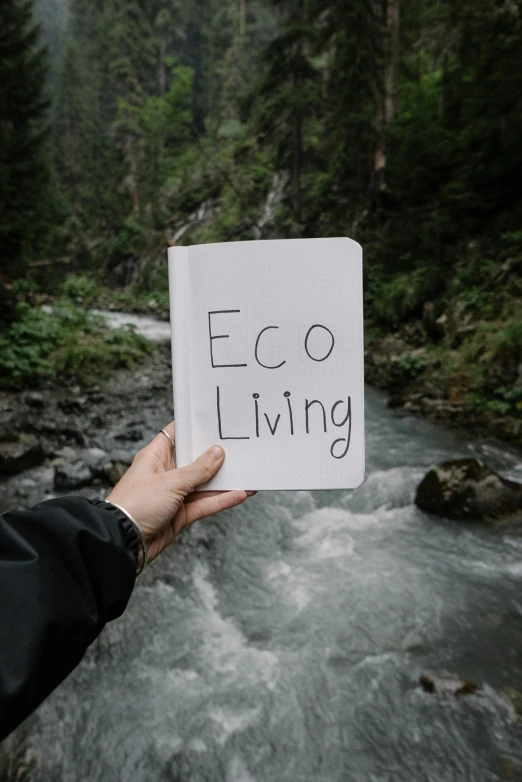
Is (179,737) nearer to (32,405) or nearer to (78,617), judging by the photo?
(78,617)

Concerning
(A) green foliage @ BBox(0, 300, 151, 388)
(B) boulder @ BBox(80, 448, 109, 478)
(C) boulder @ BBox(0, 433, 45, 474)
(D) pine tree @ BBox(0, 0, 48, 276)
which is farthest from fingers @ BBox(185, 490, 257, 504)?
(D) pine tree @ BBox(0, 0, 48, 276)

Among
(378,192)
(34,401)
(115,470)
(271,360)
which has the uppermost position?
(378,192)

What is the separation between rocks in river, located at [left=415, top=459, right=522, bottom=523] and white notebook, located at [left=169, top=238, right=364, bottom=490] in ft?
12.4

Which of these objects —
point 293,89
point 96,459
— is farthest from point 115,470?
point 293,89

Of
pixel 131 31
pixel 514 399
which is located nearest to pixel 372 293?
pixel 514 399

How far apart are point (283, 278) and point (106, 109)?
1756 inches

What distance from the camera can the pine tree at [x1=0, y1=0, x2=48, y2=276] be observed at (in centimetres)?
927

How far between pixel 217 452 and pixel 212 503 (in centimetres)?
19

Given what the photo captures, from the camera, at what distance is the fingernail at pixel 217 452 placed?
1297 mm

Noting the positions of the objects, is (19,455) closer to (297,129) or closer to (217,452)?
(217,452)

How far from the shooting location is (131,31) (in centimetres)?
2998

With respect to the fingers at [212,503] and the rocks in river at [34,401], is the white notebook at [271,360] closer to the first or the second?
the fingers at [212,503]

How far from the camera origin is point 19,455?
586 centimetres

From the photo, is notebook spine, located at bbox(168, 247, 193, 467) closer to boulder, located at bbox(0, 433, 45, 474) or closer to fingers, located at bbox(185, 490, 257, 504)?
fingers, located at bbox(185, 490, 257, 504)
